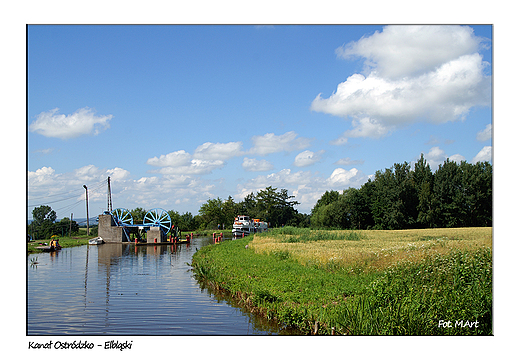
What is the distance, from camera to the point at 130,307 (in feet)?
49.8

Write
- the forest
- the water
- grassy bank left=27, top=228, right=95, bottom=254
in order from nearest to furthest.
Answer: the water → grassy bank left=27, top=228, right=95, bottom=254 → the forest

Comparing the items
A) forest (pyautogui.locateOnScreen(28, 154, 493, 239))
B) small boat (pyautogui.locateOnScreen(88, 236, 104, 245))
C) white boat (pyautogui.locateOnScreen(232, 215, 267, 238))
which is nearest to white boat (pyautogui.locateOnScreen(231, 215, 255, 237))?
white boat (pyautogui.locateOnScreen(232, 215, 267, 238))

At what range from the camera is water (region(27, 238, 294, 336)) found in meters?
12.1

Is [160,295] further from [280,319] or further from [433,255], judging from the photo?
[433,255]

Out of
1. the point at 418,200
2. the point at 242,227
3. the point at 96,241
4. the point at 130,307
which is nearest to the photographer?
the point at 130,307

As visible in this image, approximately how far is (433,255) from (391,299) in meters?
5.37

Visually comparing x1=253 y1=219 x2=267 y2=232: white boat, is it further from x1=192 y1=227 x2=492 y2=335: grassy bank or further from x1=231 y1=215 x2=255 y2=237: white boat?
x1=192 y1=227 x2=492 y2=335: grassy bank

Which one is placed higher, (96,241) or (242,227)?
(96,241)

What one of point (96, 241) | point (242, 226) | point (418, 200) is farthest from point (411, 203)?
point (96, 241)

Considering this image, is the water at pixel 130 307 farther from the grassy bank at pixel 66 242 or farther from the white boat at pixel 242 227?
the white boat at pixel 242 227

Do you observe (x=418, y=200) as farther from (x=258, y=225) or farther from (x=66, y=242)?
(x=66, y=242)

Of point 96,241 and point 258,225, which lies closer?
point 96,241
